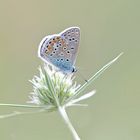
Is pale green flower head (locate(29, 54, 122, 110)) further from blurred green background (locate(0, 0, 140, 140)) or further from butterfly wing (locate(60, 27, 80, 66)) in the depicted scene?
blurred green background (locate(0, 0, 140, 140))

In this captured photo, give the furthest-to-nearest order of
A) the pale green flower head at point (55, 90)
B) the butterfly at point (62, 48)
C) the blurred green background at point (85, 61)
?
the blurred green background at point (85, 61), the butterfly at point (62, 48), the pale green flower head at point (55, 90)

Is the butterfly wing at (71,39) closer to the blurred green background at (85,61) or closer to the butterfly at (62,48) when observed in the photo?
the butterfly at (62,48)

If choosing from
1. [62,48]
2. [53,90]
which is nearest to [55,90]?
[53,90]

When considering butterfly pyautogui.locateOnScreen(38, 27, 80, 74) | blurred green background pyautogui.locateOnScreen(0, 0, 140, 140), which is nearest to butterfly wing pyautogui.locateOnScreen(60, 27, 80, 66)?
butterfly pyautogui.locateOnScreen(38, 27, 80, 74)

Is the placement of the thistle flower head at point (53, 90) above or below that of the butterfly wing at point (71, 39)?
below

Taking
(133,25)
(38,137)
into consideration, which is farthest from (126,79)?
(38,137)

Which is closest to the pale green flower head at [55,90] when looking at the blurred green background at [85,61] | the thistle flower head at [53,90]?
the thistle flower head at [53,90]
